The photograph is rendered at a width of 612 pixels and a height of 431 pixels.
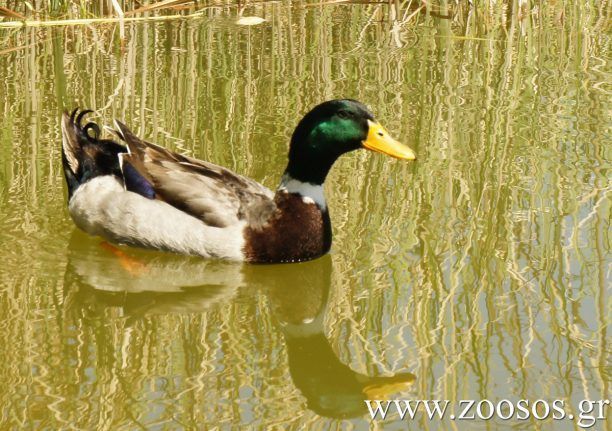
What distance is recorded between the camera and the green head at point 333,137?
6.72 meters

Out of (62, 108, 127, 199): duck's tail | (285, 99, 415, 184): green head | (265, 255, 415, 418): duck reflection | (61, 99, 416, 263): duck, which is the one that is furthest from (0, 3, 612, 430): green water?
(285, 99, 415, 184): green head

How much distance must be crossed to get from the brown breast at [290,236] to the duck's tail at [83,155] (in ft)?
3.54

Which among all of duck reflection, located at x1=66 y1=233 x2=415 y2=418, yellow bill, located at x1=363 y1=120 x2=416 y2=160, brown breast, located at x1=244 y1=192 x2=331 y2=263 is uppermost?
yellow bill, located at x1=363 y1=120 x2=416 y2=160

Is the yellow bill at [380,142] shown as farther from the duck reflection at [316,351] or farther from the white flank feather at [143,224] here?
the white flank feather at [143,224]

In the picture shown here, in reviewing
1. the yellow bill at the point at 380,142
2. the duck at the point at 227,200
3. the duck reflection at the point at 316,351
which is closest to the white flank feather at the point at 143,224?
the duck at the point at 227,200

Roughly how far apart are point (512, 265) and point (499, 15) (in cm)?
626

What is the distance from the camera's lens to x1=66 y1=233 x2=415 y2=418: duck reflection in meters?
5.21

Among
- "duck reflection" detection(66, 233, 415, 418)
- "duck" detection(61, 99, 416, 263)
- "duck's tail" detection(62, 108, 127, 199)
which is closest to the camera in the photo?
"duck reflection" detection(66, 233, 415, 418)

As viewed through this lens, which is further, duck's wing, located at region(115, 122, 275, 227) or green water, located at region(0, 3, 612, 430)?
duck's wing, located at region(115, 122, 275, 227)

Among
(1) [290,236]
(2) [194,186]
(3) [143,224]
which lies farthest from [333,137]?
(3) [143,224]

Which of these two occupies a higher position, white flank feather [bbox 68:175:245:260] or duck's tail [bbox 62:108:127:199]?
duck's tail [bbox 62:108:127:199]

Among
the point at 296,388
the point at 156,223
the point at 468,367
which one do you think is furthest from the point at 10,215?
the point at 468,367

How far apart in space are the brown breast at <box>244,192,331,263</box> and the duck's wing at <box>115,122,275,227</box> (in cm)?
8

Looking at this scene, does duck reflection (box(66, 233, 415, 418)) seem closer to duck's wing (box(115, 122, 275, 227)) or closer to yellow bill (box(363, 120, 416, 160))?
duck's wing (box(115, 122, 275, 227))
